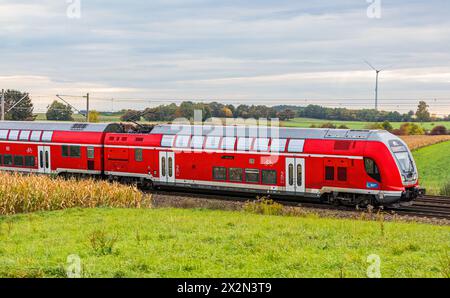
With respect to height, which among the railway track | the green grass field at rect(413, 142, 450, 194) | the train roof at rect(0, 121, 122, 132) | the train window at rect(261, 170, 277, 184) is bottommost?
the green grass field at rect(413, 142, 450, 194)

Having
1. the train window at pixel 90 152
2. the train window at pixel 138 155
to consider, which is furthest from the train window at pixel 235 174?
the train window at pixel 90 152

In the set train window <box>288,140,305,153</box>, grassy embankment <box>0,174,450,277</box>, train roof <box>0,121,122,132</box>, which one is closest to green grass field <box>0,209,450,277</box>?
grassy embankment <box>0,174,450,277</box>

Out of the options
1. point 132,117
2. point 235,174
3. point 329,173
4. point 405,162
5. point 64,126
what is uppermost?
point 132,117

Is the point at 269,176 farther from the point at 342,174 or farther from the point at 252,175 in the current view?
the point at 342,174

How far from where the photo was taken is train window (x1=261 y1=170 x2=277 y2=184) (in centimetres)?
2950

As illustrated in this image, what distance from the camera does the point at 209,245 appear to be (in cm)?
1602

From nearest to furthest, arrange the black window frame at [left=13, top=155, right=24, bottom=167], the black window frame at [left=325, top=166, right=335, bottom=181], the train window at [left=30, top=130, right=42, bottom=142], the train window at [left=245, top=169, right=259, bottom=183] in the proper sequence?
the black window frame at [left=325, top=166, right=335, bottom=181] < the train window at [left=245, top=169, right=259, bottom=183] < the train window at [left=30, top=130, right=42, bottom=142] < the black window frame at [left=13, top=155, right=24, bottom=167]

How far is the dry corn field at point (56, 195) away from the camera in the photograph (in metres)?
25.7

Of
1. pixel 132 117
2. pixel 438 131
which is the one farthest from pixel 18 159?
pixel 438 131

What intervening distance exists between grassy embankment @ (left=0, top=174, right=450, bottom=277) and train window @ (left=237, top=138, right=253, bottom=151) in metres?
5.83

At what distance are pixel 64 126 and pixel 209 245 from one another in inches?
998

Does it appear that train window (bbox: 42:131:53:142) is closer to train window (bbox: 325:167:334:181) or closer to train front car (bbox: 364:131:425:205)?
train window (bbox: 325:167:334:181)

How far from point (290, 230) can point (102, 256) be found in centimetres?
640
